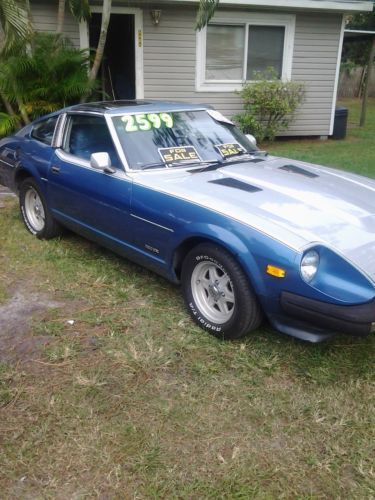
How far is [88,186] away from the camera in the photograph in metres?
4.18

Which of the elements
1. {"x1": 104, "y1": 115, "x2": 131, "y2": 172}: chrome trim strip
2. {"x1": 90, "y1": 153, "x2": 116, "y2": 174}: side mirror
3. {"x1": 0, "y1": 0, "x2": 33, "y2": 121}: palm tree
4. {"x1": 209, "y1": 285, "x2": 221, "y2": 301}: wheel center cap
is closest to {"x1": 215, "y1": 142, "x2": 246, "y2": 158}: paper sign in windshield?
{"x1": 104, "y1": 115, "x2": 131, "y2": 172}: chrome trim strip

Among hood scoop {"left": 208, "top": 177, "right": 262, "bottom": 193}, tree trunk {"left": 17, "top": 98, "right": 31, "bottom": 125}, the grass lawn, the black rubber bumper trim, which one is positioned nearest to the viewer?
the grass lawn

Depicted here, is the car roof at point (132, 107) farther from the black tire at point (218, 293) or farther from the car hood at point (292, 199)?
the black tire at point (218, 293)

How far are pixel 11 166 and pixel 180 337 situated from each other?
124 inches

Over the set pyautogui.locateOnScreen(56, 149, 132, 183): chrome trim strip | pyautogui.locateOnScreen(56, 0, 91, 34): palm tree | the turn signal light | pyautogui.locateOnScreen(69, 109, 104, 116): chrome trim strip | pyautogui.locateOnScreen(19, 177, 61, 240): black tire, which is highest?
pyautogui.locateOnScreen(56, 0, 91, 34): palm tree

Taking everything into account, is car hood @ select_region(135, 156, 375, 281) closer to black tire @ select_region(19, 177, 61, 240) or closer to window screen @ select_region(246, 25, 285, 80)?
black tire @ select_region(19, 177, 61, 240)

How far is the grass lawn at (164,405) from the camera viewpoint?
7.48 ft

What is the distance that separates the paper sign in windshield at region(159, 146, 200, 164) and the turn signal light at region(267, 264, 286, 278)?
151 centimetres

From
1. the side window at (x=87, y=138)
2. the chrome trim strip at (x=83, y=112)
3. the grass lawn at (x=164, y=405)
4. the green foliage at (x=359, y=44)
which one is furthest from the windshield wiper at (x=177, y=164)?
the green foliage at (x=359, y=44)

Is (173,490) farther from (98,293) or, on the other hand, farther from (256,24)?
(256,24)

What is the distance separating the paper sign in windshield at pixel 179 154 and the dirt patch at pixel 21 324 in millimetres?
1412

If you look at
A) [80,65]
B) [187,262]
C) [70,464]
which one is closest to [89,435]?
[70,464]

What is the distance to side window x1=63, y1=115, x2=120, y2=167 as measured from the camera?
4.15 m

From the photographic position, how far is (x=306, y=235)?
9.48ft
